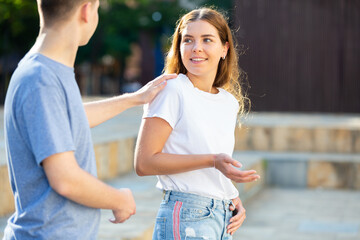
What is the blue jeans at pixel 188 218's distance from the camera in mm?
2352

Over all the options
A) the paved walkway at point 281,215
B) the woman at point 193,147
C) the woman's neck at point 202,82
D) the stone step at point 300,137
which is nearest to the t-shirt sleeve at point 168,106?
the woman at point 193,147

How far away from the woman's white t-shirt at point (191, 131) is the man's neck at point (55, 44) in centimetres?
71

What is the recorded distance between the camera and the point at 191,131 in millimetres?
2395

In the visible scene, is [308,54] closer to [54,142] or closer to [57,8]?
[57,8]

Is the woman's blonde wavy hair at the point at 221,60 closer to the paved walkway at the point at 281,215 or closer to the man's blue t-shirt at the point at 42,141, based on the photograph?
the man's blue t-shirt at the point at 42,141

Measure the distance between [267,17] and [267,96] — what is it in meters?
1.76

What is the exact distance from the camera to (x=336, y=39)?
538 inches

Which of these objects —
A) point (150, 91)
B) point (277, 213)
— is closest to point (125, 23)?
point (277, 213)

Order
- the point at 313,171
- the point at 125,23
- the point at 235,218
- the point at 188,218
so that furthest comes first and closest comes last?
the point at 125,23 < the point at 313,171 < the point at 235,218 < the point at 188,218

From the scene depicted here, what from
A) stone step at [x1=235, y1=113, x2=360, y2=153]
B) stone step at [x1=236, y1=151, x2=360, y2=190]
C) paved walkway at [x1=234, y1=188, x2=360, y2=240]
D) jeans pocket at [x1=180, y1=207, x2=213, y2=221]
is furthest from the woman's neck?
stone step at [x1=235, y1=113, x2=360, y2=153]

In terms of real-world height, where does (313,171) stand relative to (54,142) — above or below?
below

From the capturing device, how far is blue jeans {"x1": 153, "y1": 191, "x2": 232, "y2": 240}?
235 centimetres

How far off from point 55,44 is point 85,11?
0.42ft

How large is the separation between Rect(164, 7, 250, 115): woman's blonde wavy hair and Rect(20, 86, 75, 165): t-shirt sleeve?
1084mm
